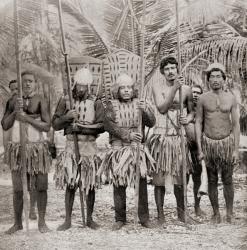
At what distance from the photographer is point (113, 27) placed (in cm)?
537

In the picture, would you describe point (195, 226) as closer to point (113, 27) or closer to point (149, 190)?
point (149, 190)

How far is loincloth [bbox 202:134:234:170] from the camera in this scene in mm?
5328

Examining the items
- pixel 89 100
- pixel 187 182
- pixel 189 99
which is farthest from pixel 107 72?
pixel 187 182

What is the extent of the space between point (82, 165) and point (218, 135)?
986mm

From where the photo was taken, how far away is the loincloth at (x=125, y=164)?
205 inches

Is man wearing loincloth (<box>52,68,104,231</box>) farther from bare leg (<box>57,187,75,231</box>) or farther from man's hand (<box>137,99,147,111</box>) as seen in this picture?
man's hand (<box>137,99,147,111</box>)

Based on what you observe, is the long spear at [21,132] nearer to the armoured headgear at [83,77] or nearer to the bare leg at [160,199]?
the armoured headgear at [83,77]

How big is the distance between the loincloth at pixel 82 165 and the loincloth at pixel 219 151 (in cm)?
78

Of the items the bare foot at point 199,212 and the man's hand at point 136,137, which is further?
the bare foot at point 199,212

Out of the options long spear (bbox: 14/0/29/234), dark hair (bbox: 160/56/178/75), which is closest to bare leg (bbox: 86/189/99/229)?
long spear (bbox: 14/0/29/234)

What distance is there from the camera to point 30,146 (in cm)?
522

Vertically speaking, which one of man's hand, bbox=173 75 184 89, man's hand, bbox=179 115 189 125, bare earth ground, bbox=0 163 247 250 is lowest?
bare earth ground, bbox=0 163 247 250

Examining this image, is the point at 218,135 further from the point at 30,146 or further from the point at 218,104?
the point at 30,146

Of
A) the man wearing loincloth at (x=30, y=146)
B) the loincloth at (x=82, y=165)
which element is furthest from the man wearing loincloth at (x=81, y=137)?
the man wearing loincloth at (x=30, y=146)
